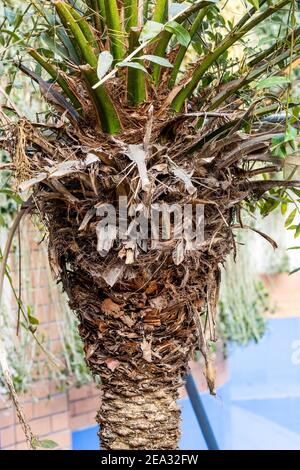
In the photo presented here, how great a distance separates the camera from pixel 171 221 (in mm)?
863

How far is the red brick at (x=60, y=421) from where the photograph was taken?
2.78 meters

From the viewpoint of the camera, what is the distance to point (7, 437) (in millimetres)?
2555

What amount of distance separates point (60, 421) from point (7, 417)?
33 centimetres

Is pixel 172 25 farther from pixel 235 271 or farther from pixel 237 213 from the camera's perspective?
pixel 235 271

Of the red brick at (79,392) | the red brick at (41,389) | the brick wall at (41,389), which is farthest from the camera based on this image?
the red brick at (79,392)

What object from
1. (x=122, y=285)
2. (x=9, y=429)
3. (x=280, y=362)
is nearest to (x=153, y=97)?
(x=122, y=285)

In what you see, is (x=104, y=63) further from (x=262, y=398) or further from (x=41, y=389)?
(x=262, y=398)

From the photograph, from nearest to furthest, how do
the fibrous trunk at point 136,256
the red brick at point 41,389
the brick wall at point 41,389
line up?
the fibrous trunk at point 136,256, the brick wall at point 41,389, the red brick at point 41,389

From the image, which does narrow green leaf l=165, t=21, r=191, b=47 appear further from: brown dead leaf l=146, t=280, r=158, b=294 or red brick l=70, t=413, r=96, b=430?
red brick l=70, t=413, r=96, b=430

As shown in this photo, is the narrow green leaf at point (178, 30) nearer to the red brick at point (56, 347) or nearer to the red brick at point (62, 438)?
the red brick at point (56, 347)

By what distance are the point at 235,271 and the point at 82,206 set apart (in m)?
2.47

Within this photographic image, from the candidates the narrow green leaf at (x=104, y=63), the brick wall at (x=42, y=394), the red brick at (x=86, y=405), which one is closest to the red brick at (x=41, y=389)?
the brick wall at (x=42, y=394)

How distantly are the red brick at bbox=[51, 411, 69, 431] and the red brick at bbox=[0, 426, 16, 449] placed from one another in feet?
0.79
